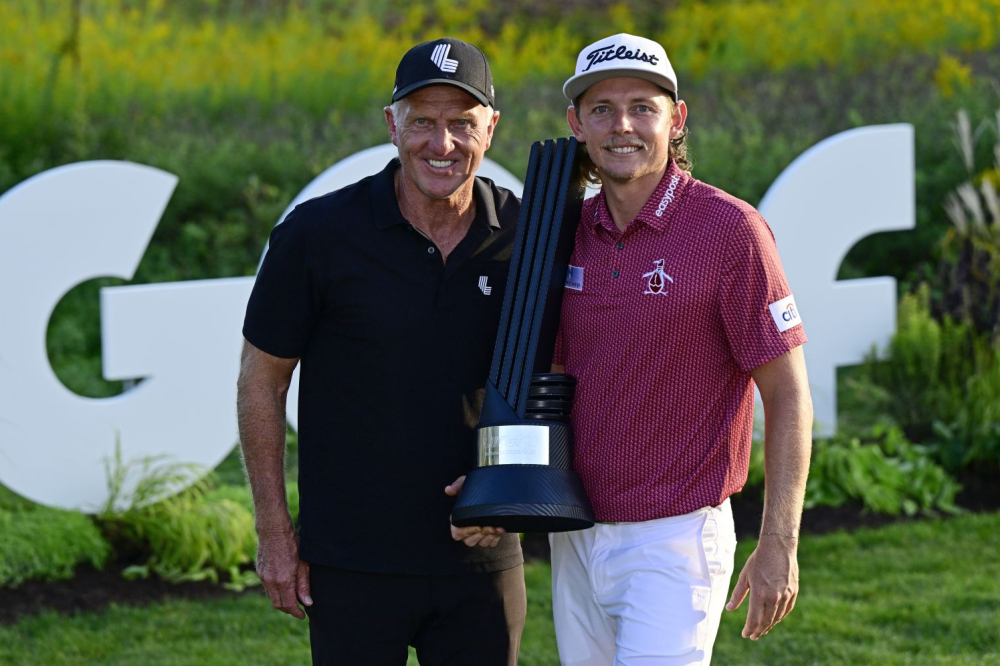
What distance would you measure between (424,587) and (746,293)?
3.74 ft

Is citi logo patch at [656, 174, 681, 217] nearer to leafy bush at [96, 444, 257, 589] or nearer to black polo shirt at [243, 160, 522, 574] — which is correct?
black polo shirt at [243, 160, 522, 574]

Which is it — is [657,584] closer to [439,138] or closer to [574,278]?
[574,278]

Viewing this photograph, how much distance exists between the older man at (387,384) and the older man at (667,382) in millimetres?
302

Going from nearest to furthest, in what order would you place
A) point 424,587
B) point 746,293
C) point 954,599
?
1. point 746,293
2. point 424,587
3. point 954,599

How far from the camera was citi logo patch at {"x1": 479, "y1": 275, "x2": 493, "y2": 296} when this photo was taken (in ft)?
11.2

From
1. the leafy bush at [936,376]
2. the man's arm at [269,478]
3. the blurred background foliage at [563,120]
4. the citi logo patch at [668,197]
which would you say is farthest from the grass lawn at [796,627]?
the citi logo patch at [668,197]

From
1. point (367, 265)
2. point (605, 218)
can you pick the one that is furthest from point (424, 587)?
point (605, 218)

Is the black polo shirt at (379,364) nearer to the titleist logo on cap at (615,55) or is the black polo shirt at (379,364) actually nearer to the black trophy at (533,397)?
the black trophy at (533,397)

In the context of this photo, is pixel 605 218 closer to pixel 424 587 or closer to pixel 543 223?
pixel 543 223

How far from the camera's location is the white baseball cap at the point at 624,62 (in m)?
3.25

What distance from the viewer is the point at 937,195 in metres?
10.4

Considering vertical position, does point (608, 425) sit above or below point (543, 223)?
below

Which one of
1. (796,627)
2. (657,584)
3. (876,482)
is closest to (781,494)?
(657,584)

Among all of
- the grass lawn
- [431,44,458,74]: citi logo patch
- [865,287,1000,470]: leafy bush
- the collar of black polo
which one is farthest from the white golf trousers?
[865,287,1000,470]: leafy bush
